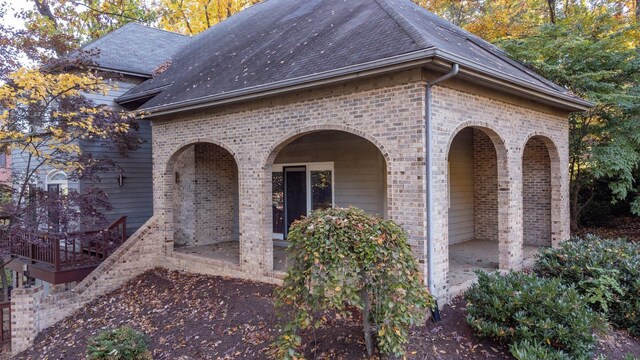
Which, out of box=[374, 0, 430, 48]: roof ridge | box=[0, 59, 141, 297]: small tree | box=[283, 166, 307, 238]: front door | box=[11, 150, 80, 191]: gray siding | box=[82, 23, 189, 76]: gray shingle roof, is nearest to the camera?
box=[374, 0, 430, 48]: roof ridge

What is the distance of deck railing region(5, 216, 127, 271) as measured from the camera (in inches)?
336

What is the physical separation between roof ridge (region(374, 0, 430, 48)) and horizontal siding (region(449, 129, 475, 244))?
4.30 metres

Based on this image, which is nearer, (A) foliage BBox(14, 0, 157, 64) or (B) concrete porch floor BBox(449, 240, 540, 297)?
(B) concrete porch floor BBox(449, 240, 540, 297)

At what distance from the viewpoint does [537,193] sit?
394 inches

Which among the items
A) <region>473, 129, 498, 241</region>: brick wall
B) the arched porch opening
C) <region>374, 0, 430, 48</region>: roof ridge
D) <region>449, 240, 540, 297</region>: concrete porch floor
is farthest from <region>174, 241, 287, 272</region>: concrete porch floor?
the arched porch opening

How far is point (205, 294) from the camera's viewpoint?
7.53m

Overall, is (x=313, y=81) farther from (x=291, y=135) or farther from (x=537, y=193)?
(x=537, y=193)

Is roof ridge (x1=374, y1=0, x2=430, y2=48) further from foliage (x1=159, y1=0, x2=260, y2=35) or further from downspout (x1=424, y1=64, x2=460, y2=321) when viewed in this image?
foliage (x1=159, y1=0, x2=260, y2=35)

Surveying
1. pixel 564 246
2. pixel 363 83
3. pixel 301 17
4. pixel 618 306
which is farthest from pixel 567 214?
pixel 301 17

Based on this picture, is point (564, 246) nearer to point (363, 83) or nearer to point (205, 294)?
point (363, 83)

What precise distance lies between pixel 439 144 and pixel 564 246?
119 inches

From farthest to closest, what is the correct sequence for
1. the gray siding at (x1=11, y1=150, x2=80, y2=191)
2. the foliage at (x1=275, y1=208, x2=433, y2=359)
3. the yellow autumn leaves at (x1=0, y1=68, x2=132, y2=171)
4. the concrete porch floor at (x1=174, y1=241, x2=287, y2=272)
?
the gray siding at (x1=11, y1=150, x2=80, y2=191) < the concrete porch floor at (x1=174, y1=241, x2=287, y2=272) < the yellow autumn leaves at (x1=0, y1=68, x2=132, y2=171) < the foliage at (x1=275, y1=208, x2=433, y2=359)

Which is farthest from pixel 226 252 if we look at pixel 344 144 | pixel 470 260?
pixel 470 260

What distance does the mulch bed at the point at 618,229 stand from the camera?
12047 millimetres
